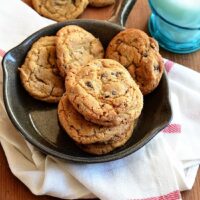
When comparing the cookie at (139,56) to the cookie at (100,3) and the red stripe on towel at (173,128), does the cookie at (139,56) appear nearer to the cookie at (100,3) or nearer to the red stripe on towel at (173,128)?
the red stripe on towel at (173,128)

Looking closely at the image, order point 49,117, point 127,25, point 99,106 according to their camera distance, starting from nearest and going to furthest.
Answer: point 99,106
point 49,117
point 127,25

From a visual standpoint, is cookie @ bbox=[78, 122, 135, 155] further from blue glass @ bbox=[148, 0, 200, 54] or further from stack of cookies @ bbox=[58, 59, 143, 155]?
blue glass @ bbox=[148, 0, 200, 54]

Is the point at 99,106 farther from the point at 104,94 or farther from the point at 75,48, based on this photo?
the point at 75,48

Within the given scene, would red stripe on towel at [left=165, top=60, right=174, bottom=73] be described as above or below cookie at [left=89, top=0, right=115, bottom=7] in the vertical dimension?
below

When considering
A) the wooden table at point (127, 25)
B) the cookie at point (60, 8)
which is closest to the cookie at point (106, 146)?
the wooden table at point (127, 25)

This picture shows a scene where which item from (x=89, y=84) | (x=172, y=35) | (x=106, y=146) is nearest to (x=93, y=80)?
(x=89, y=84)

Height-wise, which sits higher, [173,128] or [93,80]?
[93,80]

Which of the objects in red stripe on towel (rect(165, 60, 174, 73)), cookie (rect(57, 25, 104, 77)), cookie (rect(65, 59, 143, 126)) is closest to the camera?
cookie (rect(65, 59, 143, 126))

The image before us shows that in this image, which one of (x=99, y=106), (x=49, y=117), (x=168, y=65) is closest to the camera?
(x=99, y=106)

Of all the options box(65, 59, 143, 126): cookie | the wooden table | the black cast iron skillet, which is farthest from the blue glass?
box(65, 59, 143, 126): cookie
